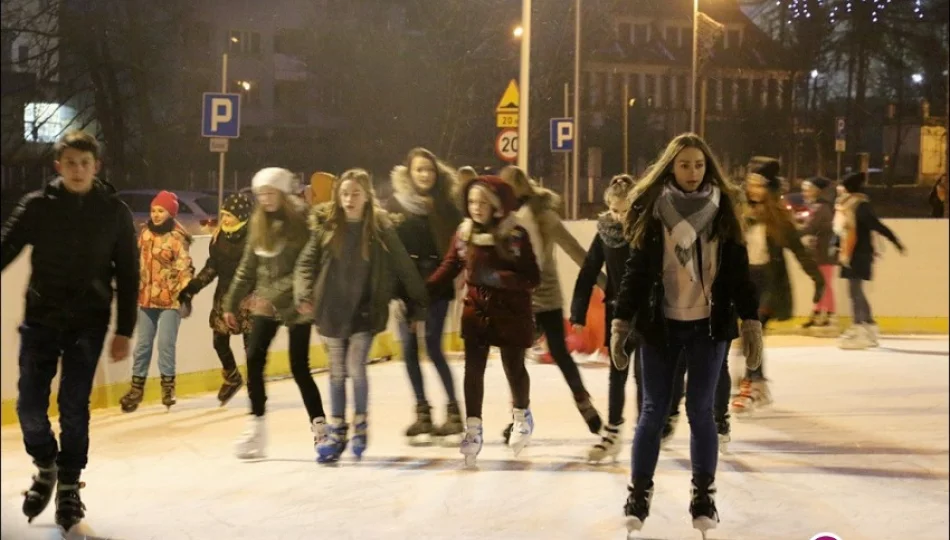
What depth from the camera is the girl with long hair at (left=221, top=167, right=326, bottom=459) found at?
511 cm

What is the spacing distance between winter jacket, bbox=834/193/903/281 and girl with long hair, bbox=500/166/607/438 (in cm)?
392

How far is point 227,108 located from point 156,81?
622 centimetres

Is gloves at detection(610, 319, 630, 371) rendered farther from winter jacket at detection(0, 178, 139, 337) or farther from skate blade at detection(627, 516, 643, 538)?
winter jacket at detection(0, 178, 139, 337)

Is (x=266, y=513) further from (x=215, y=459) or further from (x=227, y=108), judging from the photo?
(x=227, y=108)

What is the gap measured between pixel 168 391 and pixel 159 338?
0.95 ft

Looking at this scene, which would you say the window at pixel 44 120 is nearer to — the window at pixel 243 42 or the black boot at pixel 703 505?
the black boot at pixel 703 505

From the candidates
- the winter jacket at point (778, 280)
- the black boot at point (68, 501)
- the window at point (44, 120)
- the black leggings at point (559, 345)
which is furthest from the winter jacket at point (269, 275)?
the window at point (44, 120)

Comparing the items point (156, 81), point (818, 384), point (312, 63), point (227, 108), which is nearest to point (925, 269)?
point (818, 384)

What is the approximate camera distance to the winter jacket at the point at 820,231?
403 inches

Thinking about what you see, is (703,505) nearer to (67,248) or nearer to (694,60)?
(67,248)

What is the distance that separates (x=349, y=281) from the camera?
519 cm

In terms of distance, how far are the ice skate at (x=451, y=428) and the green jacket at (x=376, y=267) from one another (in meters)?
0.68

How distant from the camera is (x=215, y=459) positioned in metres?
5.31

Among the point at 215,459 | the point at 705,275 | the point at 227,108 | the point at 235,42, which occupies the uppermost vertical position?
the point at 235,42
